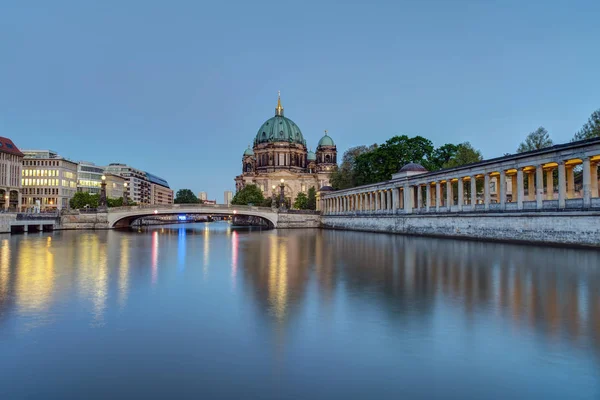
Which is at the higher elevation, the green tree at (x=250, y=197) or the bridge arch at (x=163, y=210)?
the green tree at (x=250, y=197)

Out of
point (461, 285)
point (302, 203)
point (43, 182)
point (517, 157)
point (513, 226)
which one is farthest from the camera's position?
point (302, 203)

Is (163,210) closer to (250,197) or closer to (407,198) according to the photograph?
(407,198)

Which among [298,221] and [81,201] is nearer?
[298,221]

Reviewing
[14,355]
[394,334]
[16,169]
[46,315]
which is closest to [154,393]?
[14,355]

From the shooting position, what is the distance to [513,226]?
127ft

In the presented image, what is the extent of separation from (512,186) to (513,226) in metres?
11.5

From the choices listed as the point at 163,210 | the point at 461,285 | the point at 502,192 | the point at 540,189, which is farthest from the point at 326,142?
the point at 461,285

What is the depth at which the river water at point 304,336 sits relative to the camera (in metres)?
7.53

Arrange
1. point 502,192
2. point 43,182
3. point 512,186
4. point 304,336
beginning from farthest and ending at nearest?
A: point 43,182
point 512,186
point 502,192
point 304,336

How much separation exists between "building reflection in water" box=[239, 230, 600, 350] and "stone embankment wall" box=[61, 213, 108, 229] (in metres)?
62.0

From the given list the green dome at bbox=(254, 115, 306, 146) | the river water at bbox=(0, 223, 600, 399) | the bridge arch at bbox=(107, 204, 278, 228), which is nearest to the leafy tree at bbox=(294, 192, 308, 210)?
the bridge arch at bbox=(107, 204, 278, 228)

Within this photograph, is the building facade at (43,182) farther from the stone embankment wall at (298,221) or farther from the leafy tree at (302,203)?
the stone embankment wall at (298,221)

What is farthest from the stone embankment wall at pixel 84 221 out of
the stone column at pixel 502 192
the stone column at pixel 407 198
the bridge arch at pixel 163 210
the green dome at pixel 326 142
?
the green dome at pixel 326 142

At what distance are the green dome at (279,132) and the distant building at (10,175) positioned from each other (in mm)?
83995
